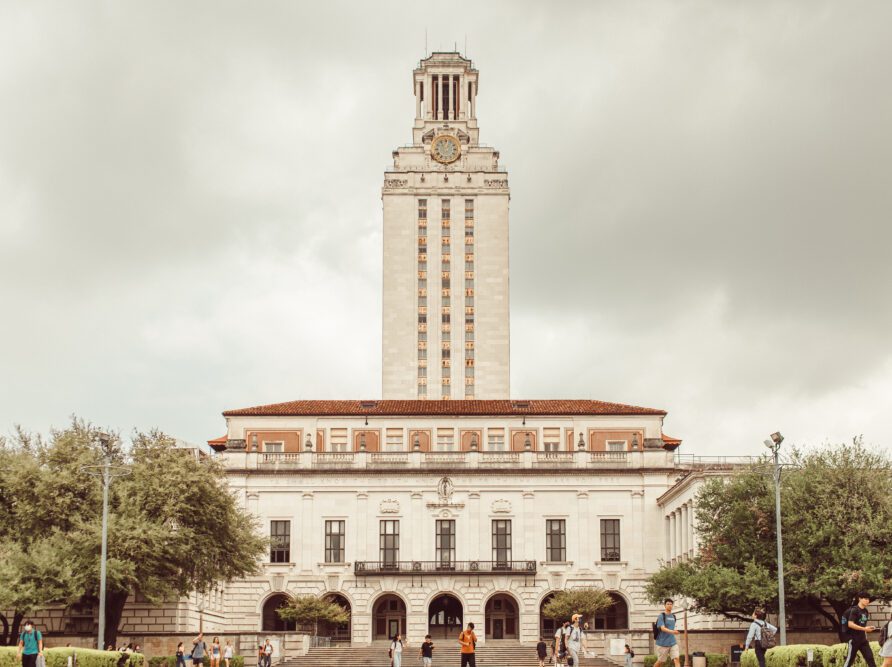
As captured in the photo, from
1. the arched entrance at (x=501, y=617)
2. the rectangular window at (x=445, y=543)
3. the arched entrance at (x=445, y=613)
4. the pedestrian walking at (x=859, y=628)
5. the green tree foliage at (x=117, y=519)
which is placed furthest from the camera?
the arched entrance at (x=445, y=613)

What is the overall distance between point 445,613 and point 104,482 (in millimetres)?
38009

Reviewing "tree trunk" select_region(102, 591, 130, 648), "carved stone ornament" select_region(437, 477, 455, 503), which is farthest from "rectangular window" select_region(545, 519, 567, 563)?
"tree trunk" select_region(102, 591, 130, 648)

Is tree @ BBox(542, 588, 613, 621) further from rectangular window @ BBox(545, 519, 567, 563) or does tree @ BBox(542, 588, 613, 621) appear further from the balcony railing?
rectangular window @ BBox(545, 519, 567, 563)

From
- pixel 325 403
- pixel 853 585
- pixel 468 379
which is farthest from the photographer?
pixel 468 379

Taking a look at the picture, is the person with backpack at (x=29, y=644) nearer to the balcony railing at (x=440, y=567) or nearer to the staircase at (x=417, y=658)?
the staircase at (x=417, y=658)

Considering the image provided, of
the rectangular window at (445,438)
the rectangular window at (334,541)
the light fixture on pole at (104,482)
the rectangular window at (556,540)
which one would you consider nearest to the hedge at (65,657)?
the light fixture on pole at (104,482)

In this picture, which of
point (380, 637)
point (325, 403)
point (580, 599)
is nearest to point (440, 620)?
point (380, 637)

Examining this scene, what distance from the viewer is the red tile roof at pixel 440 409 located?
89625 mm

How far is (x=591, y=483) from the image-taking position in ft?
280

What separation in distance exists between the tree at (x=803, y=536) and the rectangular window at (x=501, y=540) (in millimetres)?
23851

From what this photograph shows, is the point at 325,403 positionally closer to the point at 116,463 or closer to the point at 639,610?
the point at 639,610

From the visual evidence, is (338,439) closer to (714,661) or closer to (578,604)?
(578,604)

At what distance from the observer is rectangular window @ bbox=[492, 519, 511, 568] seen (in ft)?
278

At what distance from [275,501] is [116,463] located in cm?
2838
